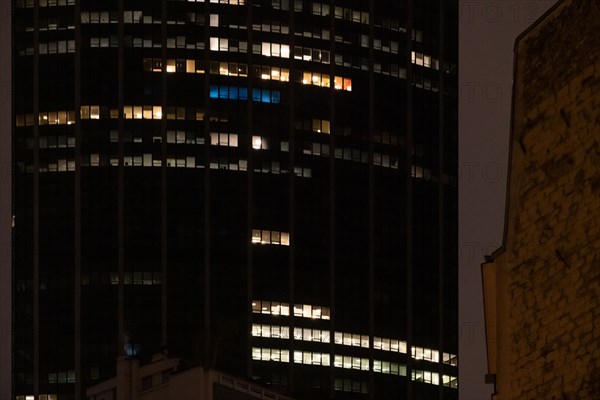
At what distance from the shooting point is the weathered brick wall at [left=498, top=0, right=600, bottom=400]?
851 inches

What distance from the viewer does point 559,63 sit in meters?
23.5

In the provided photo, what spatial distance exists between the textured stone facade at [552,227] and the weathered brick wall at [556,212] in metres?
0.01

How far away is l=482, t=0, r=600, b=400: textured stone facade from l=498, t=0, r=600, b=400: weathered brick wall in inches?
0.5

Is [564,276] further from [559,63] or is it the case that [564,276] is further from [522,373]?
[559,63]

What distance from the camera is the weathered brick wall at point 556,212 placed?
2162cm

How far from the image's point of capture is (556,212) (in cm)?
2267

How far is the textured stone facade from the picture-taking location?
71.1ft

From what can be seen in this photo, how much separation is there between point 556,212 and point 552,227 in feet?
0.67

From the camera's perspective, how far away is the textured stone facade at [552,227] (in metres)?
21.7

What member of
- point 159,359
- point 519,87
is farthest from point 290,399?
point 519,87

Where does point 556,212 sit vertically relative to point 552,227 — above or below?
above

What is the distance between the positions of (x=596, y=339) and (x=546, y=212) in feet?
7.85

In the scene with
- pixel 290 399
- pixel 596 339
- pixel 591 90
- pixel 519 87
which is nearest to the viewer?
pixel 596 339

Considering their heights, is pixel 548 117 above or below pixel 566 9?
below
